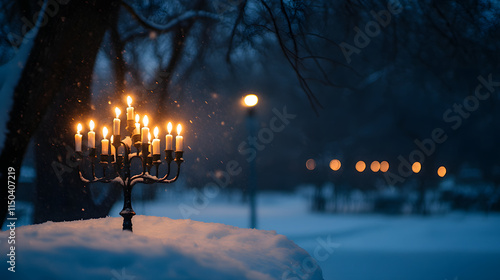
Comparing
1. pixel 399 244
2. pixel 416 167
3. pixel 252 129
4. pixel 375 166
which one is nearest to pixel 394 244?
pixel 399 244

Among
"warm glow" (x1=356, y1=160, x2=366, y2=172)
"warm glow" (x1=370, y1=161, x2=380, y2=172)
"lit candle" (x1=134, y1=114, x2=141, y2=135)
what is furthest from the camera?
"warm glow" (x1=356, y1=160, x2=366, y2=172)

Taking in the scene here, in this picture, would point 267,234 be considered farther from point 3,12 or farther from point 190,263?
point 3,12

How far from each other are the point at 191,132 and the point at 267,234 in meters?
3.69

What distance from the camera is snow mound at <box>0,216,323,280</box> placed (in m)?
3.20

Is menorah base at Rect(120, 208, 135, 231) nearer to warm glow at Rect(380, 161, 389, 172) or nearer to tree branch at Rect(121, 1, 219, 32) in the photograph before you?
tree branch at Rect(121, 1, 219, 32)

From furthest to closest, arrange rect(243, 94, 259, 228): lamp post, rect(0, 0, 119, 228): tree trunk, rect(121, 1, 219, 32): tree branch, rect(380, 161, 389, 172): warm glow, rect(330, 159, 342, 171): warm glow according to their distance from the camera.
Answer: rect(380, 161, 389, 172): warm glow
rect(330, 159, 342, 171): warm glow
rect(243, 94, 259, 228): lamp post
rect(121, 1, 219, 32): tree branch
rect(0, 0, 119, 228): tree trunk

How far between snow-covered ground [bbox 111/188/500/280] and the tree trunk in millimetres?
2354

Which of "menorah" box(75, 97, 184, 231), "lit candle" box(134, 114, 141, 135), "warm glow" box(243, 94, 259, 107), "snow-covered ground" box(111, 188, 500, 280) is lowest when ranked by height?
"snow-covered ground" box(111, 188, 500, 280)

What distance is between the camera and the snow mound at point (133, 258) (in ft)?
10.5

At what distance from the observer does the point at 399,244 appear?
1331cm

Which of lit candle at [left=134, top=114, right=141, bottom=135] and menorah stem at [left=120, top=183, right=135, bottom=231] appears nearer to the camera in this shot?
menorah stem at [left=120, top=183, right=135, bottom=231]

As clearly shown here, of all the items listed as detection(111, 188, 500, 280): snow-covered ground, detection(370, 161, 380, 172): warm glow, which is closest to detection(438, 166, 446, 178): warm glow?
detection(370, 161, 380, 172): warm glow

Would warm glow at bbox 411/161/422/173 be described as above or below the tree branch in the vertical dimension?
below

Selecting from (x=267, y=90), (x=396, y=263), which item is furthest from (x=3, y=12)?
(x=267, y=90)
